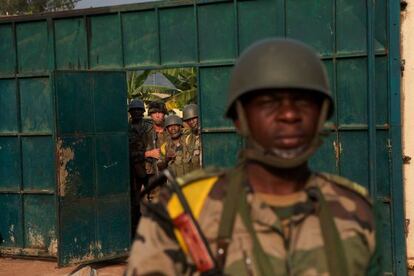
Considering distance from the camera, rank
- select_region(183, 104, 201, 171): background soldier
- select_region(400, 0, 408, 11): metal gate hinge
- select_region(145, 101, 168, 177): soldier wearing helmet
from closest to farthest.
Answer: select_region(400, 0, 408, 11): metal gate hinge
select_region(183, 104, 201, 171): background soldier
select_region(145, 101, 168, 177): soldier wearing helmet

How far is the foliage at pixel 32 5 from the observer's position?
3975 centimetres

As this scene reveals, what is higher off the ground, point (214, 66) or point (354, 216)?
point (214, 66)

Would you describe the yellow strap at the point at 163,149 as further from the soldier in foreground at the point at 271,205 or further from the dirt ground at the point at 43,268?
the soldier in foreground at the point at 271,205

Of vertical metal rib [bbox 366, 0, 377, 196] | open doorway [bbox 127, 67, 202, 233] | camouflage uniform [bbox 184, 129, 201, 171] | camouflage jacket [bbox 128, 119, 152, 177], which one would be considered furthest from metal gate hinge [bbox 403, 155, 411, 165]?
camouflage jacket [bbox 128, 119, 152, 177]

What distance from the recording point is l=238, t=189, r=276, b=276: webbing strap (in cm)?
Answer: 190

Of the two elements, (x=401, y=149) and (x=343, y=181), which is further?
(x=401, y=149)

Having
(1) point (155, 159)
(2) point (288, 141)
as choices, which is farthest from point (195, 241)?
(1) point (155, 159)

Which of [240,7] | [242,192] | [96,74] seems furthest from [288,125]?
[96,74]

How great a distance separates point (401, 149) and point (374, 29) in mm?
1192

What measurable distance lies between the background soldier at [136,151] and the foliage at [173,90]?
22.9ft

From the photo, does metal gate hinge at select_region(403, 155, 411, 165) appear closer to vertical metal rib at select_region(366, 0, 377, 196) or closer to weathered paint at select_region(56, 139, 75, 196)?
vertical metal rib at select_region(366, 0, 377, 196)

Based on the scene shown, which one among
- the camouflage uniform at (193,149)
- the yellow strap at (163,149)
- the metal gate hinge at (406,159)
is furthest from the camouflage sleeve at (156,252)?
the yellow strap at (163,149)

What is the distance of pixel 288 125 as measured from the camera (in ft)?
6.35

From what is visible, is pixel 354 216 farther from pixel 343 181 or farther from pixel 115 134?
pixel 115 134
